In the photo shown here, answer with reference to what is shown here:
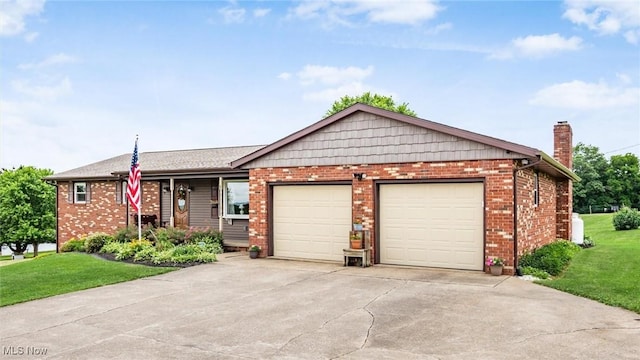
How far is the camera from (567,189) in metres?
18.2

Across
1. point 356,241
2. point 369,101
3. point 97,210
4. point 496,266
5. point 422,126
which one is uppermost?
point 369,101

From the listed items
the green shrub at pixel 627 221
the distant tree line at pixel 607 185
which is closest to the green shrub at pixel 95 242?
the green shrub at pixel 627 221

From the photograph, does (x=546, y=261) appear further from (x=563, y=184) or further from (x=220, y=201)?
(x=220, y=201)

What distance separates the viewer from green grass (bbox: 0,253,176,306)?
9.66 meters

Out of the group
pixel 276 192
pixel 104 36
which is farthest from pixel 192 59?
pixel 276 192

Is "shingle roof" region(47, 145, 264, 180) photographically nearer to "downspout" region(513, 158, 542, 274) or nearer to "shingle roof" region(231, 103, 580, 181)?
"shingle roof" region(231, 103, 580, 181)

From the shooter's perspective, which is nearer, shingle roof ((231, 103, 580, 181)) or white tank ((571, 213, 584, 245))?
shingle roof ((231, 103, 580, 181))

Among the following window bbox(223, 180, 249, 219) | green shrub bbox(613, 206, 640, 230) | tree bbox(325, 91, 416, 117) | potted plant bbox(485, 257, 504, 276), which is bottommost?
green shrub bbox(613, 206, 640, 230)

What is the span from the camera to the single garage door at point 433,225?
11.0m

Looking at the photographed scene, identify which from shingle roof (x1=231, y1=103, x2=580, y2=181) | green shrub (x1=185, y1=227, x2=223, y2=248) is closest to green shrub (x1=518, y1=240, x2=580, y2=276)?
shingle roof (x1=231, y1=103, x2=580, y2=181)

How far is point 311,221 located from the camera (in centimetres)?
1319

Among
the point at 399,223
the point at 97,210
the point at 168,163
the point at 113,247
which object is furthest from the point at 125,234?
the point at 399,223

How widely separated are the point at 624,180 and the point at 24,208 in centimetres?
5940

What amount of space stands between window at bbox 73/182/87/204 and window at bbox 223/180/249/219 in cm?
743
